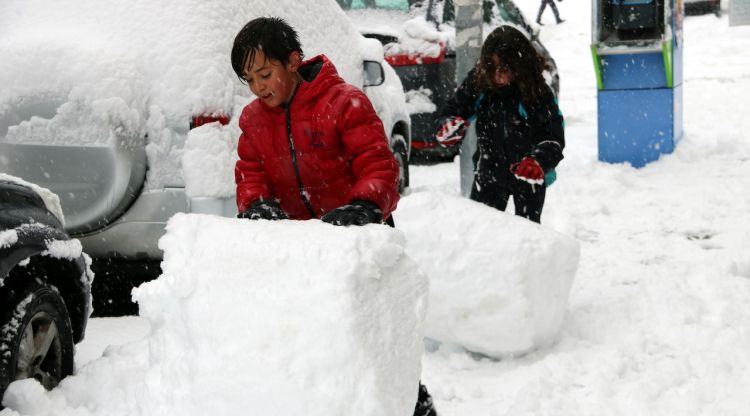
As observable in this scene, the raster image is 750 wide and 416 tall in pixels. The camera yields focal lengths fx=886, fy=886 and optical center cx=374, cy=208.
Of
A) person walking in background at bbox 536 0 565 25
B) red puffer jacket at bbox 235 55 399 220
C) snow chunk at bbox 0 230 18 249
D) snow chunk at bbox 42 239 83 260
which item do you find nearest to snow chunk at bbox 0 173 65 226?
snow chunk at bbox 42 239 83 260

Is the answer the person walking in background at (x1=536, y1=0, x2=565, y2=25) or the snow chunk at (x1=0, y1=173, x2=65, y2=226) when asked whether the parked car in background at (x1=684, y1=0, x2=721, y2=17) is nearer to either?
the person walking in background at (x1=536, y1=0, x2=565, y2=25)

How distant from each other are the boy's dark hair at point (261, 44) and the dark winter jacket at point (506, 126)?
1.90 meters

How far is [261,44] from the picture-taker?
8.09ft

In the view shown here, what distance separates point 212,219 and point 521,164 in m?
2.09

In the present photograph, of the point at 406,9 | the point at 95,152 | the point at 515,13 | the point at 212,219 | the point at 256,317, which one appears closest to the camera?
the point at 256,317

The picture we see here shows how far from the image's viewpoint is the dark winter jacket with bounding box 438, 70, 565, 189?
168 inches

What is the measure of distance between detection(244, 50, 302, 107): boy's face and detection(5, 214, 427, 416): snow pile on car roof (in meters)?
0.45

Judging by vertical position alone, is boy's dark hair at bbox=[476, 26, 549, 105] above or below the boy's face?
below

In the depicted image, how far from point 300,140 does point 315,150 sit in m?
0.05

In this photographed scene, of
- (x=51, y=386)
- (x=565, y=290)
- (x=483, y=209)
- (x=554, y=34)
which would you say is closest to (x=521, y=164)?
(x=483, y=209)

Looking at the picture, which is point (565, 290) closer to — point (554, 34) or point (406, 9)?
point (406, 9)

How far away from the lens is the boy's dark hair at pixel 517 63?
14.0 feet

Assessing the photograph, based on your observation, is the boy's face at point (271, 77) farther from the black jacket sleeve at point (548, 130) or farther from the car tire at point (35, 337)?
the black jacket sleeve at point (548, 130)

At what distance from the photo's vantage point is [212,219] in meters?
2.27
